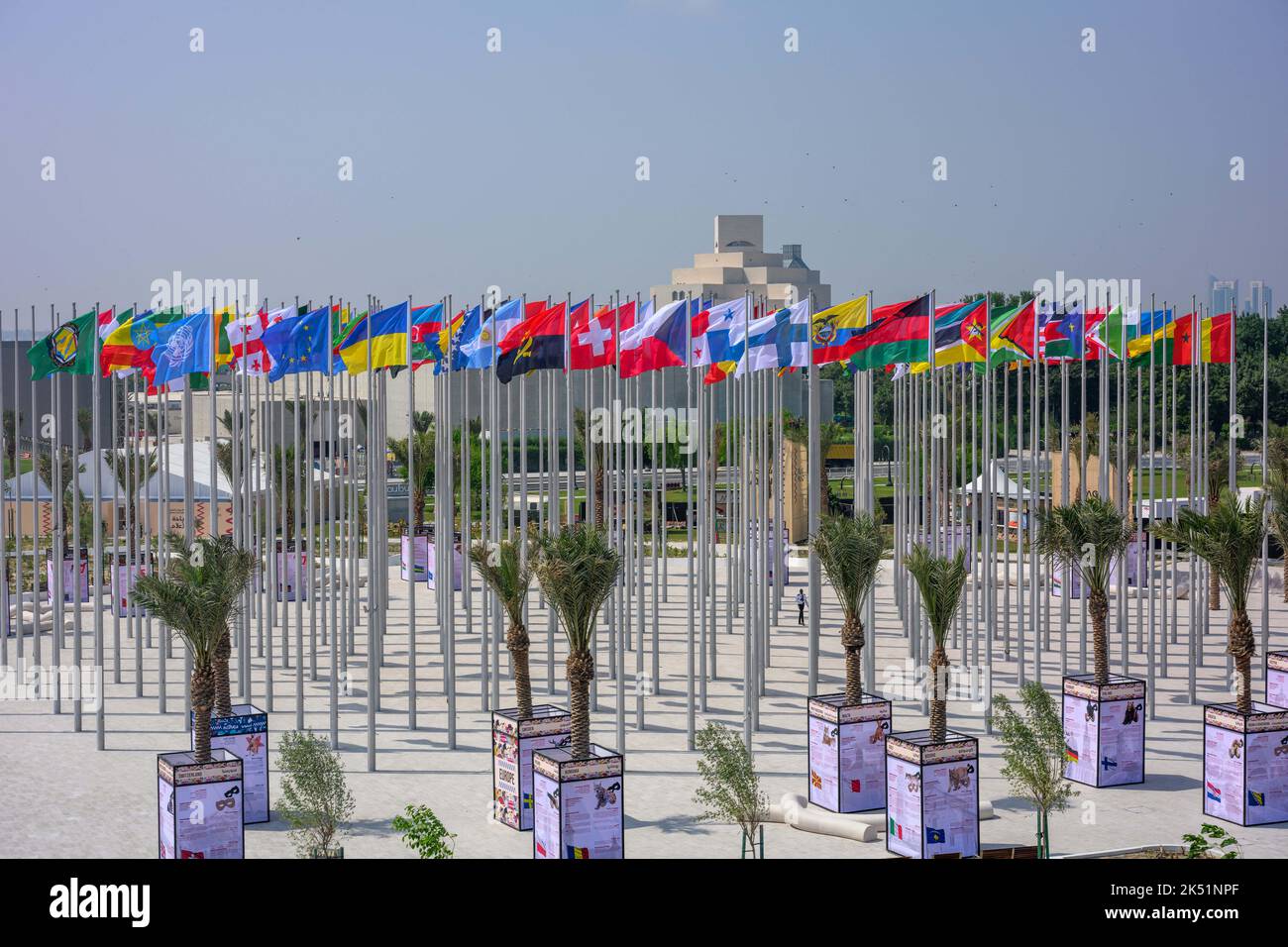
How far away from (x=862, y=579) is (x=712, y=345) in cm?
542

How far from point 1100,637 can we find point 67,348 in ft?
58.9

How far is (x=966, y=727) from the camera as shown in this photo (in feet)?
90.0

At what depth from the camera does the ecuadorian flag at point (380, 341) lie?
2645 centimetres

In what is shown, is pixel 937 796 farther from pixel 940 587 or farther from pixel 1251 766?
pixel 1251 766

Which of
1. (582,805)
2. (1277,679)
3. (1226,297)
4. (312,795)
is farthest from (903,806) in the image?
(1226,297)

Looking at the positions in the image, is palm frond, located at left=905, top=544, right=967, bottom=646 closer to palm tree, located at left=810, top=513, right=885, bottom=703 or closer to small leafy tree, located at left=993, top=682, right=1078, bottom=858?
small leafy tree, located at left=993, top=682, right=1078, bottom=858

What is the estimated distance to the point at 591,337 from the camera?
2838 centimetres

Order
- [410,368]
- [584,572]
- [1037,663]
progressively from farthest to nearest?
[1037,663]
[410,368]
[584,572]

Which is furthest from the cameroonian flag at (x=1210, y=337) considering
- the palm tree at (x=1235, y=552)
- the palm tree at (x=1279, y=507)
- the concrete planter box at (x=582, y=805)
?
the concrete planter box at (x=582, y=805)

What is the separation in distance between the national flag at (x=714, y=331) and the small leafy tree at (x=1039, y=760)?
26.4 ft

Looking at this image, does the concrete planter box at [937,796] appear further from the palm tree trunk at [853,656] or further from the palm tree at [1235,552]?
the palm tree at [1235,552]

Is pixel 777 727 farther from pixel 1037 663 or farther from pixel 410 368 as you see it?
pixel 410 368

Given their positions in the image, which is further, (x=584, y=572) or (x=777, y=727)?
(x=777, y=727)
